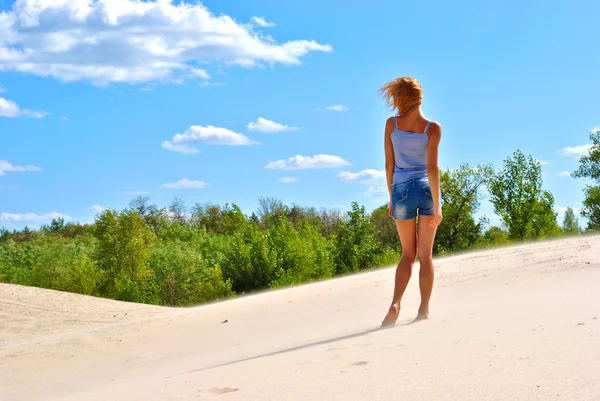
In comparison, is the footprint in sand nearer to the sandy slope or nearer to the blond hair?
the sandy slope

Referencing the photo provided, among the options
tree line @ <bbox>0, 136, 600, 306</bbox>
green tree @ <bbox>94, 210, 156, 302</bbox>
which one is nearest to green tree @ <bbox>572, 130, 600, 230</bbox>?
tree line @ <bbox>0, 136, 600, 306</bbox>

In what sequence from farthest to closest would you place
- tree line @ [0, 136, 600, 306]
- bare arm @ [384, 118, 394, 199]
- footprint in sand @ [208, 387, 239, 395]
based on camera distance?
tree line @ [0, 136, 600, 306]
bare arm @ [384, 118, 394, 199]
footprint in sand @ [208, 387, 239, 395]

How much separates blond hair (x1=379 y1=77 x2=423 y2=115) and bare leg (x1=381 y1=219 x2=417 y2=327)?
1056mm

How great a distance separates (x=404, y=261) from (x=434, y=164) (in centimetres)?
97

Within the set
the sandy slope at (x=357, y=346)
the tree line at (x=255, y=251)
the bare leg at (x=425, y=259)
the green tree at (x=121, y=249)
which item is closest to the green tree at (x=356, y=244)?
the tree line at (x=255, y=251)

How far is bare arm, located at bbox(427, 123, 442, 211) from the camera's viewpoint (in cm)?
620

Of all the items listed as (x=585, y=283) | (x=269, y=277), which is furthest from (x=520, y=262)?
(x=269, y=277)

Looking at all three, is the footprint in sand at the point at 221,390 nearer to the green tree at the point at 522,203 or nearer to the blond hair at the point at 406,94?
the blond hair at the point at 406,94

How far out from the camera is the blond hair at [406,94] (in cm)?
636

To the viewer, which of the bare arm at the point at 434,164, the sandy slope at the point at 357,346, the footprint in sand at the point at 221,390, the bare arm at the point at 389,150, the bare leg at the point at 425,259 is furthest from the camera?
the bare arm at the point at 389,150

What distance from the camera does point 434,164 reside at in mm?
6223

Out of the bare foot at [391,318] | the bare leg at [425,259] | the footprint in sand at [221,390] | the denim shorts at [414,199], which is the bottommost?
the footprint in sand at [221,390]

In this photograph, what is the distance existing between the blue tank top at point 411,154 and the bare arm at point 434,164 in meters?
0.05

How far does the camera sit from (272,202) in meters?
70.1
